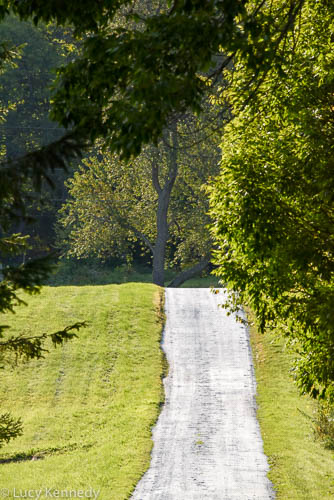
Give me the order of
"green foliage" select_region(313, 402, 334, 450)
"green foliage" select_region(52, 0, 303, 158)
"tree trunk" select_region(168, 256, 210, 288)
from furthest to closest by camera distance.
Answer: "tree trunk" select_region(168, 256, 210, 288)
"green foliage" select_region(313, 402, 334, 450)
"green foliage" select_region(52, 0, 303, 158)

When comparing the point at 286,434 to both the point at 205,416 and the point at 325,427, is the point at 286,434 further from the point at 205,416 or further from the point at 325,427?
the point at 205,416

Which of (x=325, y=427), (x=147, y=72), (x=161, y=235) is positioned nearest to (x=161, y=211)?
(x=161, y=235)

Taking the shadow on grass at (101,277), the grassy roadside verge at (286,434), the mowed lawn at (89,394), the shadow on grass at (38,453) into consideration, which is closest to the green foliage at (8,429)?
the mowed lawn at (89,394)

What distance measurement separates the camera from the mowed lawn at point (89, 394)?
1312 centimetres

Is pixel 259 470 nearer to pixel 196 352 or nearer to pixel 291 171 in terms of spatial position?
pixel 291 171

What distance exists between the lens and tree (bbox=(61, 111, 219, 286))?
3275cm

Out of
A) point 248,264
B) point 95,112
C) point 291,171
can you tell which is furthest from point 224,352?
point 95,112

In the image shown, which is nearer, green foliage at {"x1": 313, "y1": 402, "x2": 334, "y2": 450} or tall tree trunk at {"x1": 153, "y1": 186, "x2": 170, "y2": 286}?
green foliage at {"x1": 313, "y1": 402, "x2": 334, "y2": 450}

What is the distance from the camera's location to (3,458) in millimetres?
14742

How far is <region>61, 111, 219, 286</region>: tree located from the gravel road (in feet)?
22.4

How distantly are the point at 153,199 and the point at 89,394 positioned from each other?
1719 centimetres

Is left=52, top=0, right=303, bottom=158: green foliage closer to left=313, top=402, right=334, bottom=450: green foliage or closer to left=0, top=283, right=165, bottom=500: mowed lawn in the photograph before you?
left=0, top=283, right=165, bottom=500: mowed lawn

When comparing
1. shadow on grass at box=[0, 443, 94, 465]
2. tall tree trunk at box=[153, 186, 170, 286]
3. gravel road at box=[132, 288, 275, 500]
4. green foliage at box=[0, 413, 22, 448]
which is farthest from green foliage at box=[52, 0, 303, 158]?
tall tree trunk at box=[153, 186, 170, 286]

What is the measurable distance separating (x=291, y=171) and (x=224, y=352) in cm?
1257
